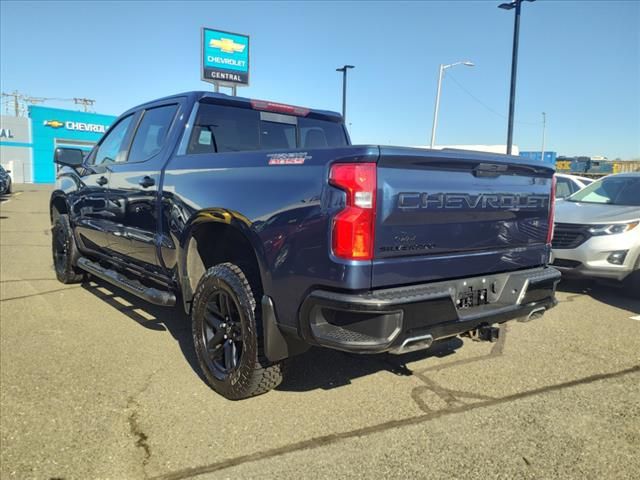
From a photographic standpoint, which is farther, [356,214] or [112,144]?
[112,144]

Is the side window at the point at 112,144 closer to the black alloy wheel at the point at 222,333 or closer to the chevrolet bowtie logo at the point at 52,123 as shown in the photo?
the black alloy wheel at the point at 222,333

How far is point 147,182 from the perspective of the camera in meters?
4.15

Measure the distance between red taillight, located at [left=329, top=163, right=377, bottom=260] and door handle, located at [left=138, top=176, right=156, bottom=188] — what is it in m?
2.16

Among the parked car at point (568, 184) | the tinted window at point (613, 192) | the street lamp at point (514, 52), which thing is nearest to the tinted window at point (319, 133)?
the tinted window at point (613, 192)

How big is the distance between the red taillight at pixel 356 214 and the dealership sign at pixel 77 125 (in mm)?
44951

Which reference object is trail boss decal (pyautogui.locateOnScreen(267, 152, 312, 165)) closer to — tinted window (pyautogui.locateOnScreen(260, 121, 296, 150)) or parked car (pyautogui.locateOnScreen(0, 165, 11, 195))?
tinted window (pyautogui.locateOnScreen(260, 121, 296, 150))

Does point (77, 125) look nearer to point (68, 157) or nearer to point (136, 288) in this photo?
point (68, 157)

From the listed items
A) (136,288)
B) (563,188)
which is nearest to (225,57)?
(563,188)

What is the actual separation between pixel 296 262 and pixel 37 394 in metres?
2.09

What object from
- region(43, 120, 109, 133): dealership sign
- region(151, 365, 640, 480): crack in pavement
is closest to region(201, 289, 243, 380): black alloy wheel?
region(151, 365, 640, 480): crack in pavement

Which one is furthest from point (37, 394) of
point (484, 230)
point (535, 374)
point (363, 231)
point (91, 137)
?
point (91, 137)

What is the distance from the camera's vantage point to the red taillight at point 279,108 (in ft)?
14.5

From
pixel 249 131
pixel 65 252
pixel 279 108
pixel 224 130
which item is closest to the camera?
pixel 224 130

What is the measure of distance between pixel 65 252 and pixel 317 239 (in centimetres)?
479
